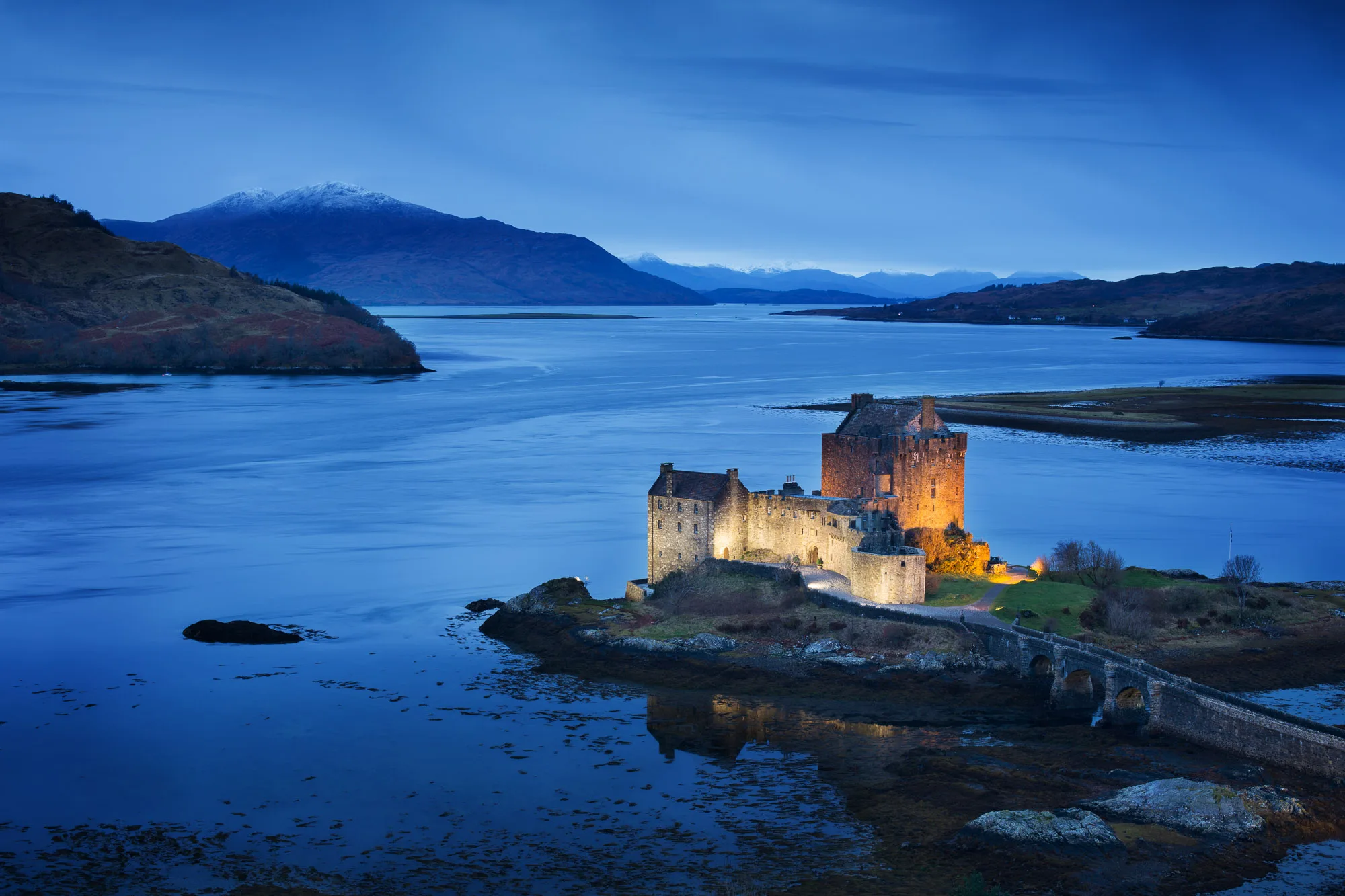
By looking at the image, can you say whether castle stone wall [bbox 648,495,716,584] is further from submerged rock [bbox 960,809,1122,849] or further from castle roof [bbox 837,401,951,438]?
submerged rock [bbox 960,809,1122,849]

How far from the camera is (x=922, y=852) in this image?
31078mm

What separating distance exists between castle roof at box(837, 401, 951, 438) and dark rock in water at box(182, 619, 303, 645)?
962 inches

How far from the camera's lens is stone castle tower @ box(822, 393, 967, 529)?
55312 millimetres

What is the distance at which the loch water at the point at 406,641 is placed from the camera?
32.9 m

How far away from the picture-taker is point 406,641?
52.2 m

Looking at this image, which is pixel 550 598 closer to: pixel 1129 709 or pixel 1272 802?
pixel 1129 709

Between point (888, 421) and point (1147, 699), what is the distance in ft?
63.4

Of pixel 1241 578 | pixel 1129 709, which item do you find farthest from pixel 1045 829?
pixel 1241 578

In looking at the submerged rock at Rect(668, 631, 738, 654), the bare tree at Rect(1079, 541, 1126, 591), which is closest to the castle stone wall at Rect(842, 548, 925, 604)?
the submerged rock at Rect(668, 631, 738, 654)

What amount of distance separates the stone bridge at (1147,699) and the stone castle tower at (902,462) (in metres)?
7.78

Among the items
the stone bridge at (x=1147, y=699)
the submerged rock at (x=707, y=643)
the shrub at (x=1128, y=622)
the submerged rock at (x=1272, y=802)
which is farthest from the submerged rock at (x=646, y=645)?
the submerged rock at (x=1272, y=802)

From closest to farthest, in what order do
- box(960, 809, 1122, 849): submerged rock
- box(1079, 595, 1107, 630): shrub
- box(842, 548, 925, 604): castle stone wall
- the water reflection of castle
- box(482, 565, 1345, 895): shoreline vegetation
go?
box(482, 565, 1345, 895): shoreline vegetation, box(960, 809, 1122, 849): submerged rock, the water reflection of castle, box(1079, 595, 1107, 630): shrub, box(842, 548, 925, 604): castle stone wall

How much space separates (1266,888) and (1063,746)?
9.31 metres

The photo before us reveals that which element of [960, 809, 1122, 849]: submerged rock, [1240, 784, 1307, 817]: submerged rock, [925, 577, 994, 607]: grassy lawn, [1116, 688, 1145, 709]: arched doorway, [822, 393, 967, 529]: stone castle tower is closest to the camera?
[960, 809, 1122, 849]: submerged rock
